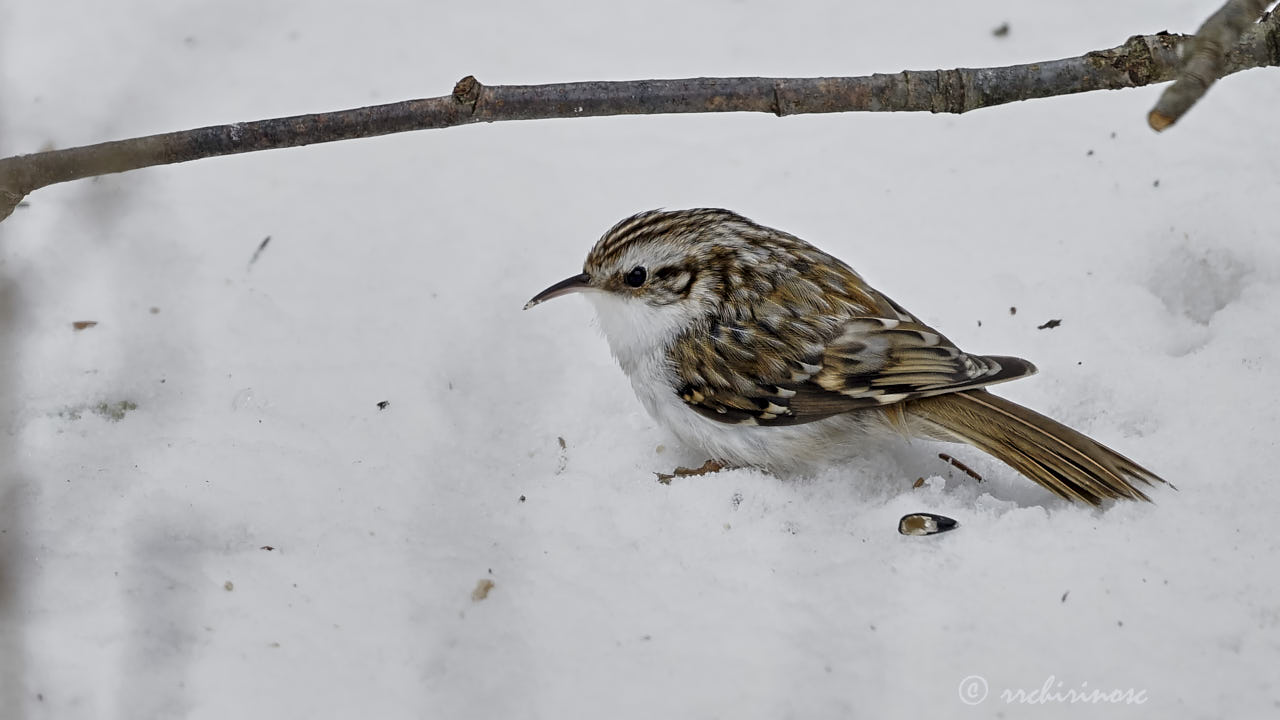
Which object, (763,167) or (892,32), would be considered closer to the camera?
(763,167)

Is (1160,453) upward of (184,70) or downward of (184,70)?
downward

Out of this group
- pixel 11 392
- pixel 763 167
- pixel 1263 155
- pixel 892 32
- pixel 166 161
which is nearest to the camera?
pixel 166 161

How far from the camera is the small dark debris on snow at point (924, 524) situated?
10.9ft

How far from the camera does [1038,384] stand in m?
4.01

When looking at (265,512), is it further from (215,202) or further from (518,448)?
(215,202)

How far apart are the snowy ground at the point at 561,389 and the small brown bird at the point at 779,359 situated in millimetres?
159

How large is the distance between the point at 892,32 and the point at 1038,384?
237 cm

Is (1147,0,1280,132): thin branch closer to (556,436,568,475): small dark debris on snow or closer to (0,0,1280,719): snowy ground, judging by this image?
(0,0,1280,719): snowy ground

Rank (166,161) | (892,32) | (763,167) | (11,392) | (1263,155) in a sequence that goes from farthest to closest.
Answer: (892,32) → (763,167) → (1263,155) → (11,392) → (166,161)

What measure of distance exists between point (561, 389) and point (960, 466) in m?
1.41

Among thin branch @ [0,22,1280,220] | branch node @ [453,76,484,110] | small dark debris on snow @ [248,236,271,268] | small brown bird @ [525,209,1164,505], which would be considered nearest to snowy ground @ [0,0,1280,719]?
small dark debris on snow @ [248,236,271,268]

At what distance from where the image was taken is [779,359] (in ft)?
12.1

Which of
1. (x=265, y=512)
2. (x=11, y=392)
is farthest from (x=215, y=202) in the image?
(x=265, y=512)

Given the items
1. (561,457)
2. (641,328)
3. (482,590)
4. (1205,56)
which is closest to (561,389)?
(561,457)
